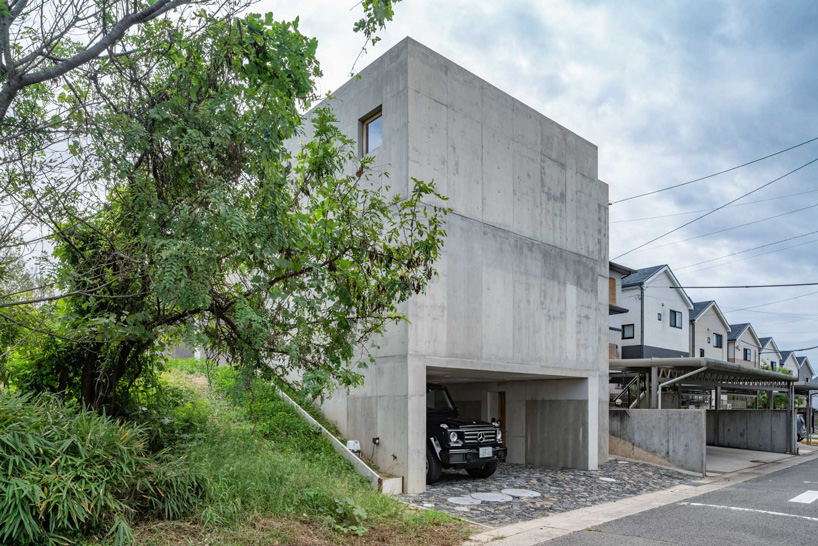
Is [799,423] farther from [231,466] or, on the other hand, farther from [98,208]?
[98,208]

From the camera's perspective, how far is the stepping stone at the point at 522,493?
10.7m

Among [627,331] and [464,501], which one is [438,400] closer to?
[464,501]

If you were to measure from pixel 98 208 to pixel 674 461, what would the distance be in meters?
14.8

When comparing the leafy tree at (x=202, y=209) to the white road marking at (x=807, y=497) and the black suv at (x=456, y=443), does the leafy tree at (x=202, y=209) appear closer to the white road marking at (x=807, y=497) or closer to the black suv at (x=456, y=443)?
the black suv at (x=456, y=443)

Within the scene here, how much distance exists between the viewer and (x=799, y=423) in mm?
26906

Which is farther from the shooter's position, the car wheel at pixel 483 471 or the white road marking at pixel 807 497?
the car wheel at pixel 483 471

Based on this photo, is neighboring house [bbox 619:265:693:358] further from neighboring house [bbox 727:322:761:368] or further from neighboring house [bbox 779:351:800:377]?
neighboring house [bbox 779:351:800:377]

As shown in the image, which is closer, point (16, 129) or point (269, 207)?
point (16, 129)

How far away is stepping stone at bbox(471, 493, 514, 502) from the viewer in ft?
33.3

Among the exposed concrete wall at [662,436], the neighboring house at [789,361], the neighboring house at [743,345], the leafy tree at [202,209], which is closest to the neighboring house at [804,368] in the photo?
the neighboring house at [789,361]

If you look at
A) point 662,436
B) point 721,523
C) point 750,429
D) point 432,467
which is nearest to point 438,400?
point 432,467

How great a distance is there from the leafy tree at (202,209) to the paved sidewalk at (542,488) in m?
3.48

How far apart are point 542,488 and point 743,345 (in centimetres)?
4436

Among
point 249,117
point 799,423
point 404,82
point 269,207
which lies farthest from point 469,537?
point 799,423
